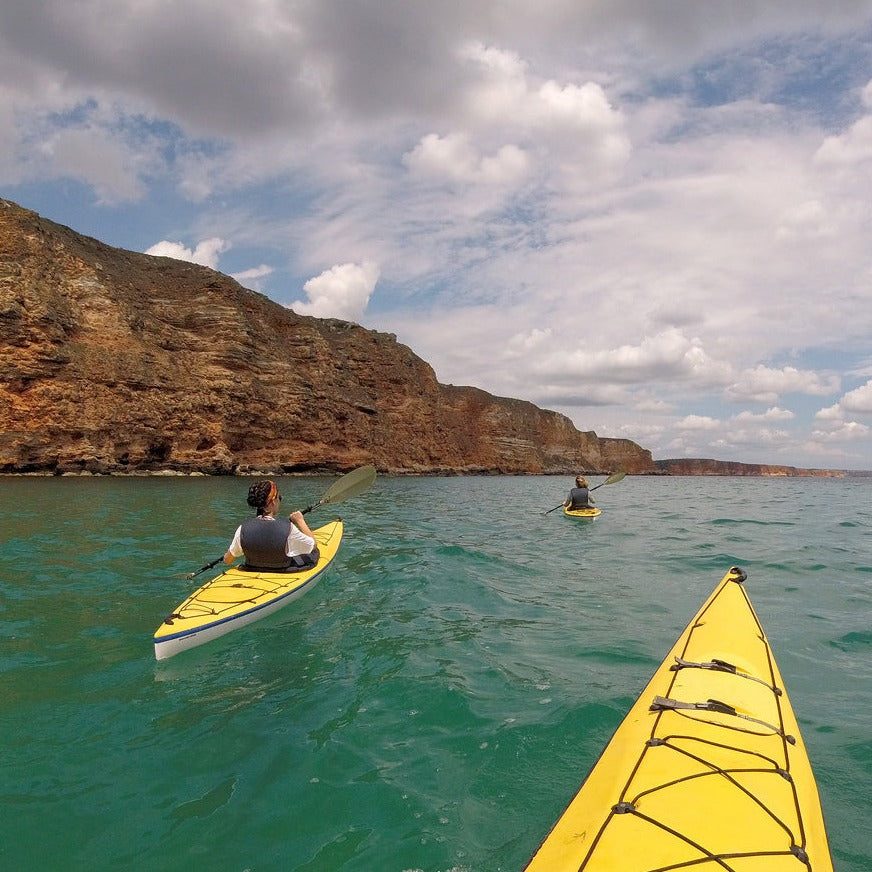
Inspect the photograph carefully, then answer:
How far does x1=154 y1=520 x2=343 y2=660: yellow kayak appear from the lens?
5047mm

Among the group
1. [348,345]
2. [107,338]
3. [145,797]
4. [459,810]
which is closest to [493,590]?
[459,810]

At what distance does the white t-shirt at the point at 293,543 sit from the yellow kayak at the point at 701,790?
4671 millimetres

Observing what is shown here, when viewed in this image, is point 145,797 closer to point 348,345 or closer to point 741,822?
point 741,822

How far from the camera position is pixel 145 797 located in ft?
9.87

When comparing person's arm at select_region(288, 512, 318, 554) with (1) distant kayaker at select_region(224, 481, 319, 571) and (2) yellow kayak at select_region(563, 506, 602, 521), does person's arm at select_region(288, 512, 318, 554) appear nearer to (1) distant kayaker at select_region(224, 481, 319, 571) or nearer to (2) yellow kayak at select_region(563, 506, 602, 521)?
(1) distant kayaker at select_region(224, 481, 319, 571)

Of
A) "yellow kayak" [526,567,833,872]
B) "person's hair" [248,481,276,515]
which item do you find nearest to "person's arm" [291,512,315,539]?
"person's hair" [248,481,276,515]

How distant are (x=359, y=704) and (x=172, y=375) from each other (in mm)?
36415

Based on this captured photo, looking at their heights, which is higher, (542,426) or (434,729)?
(542,426)

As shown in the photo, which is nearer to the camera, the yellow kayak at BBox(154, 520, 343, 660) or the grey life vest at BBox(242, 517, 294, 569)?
the yellow kayak at BBox(154, 520, 343, 660)

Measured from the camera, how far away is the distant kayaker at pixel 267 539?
6621 millimetres

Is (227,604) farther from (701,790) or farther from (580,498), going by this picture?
(580,498)

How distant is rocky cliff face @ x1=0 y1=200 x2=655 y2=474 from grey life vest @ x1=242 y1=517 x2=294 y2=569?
29.1m

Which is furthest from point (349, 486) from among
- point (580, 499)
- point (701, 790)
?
point (580, 499)

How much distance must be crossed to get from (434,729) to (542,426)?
313 feet
